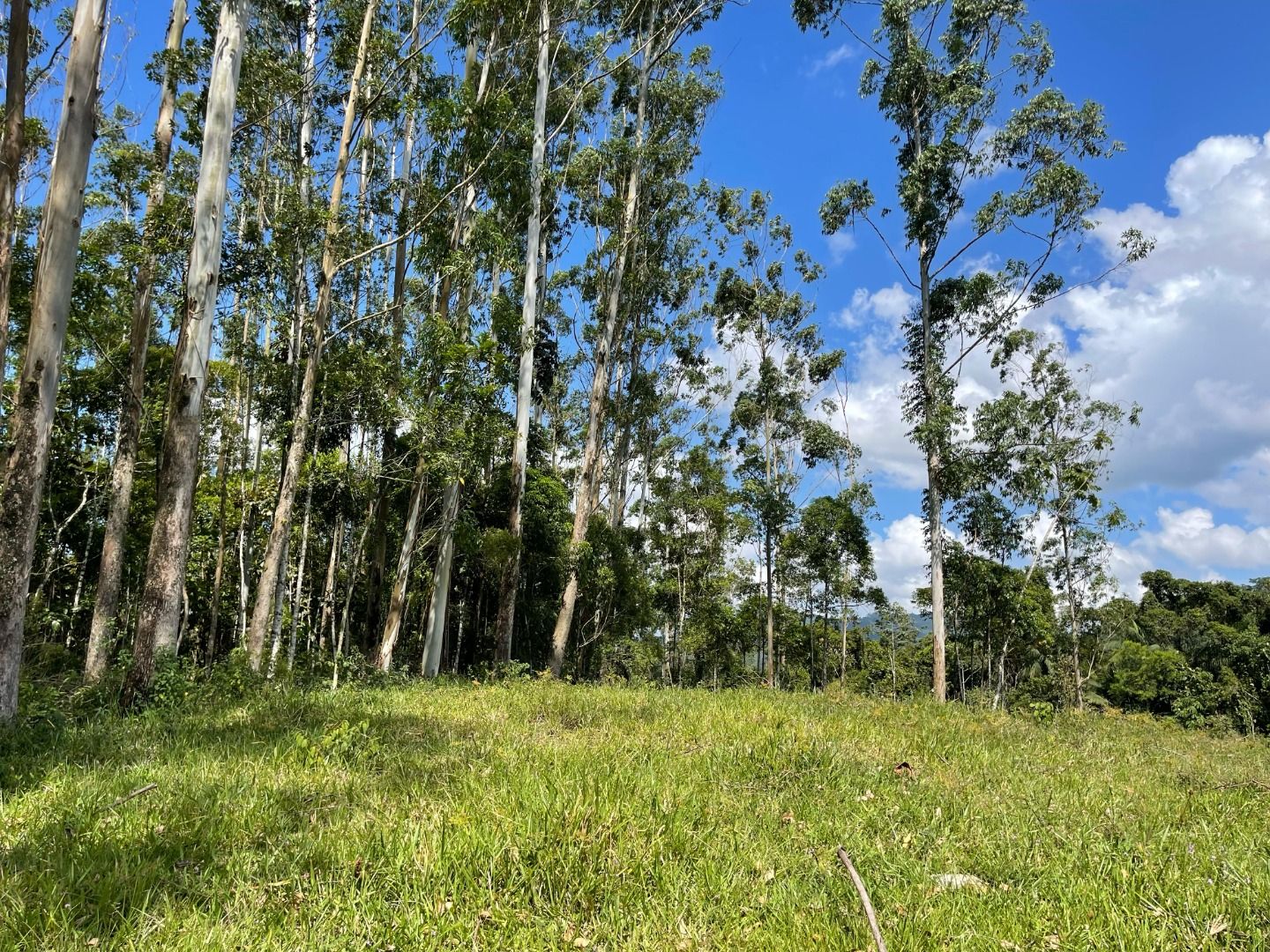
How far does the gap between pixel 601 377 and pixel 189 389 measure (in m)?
11.0

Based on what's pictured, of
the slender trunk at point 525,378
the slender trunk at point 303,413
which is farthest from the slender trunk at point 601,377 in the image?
the slender trunk at point 303,413

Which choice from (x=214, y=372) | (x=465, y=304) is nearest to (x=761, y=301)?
(x=465, y=304)

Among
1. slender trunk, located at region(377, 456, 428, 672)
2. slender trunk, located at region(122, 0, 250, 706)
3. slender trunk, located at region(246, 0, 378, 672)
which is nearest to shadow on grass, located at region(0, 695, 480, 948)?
slender trunk, located at region(122, 0, 250, 706)

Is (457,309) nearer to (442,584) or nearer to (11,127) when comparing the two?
(442,584)

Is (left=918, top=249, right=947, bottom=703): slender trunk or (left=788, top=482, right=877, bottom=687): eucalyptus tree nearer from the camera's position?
(left=918, top=249, right=947, bottom=703): slender trunk

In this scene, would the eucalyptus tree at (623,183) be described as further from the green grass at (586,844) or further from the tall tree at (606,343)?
the green grass at (586,844)

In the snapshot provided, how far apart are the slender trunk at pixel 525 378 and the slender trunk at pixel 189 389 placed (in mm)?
6771

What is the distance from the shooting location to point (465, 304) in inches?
567

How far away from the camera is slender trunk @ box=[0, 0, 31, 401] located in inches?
261

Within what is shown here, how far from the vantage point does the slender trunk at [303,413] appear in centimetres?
970

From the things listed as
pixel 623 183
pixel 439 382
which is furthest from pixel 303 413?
pixel 623 183

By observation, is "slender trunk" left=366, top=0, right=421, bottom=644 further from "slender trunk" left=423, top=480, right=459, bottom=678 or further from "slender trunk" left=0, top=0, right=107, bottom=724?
"slender trunk" left=0, top=0, right=107, bottom=724

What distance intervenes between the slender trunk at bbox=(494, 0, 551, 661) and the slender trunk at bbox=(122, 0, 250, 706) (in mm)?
6771

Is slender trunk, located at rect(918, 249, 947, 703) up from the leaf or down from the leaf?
up
